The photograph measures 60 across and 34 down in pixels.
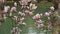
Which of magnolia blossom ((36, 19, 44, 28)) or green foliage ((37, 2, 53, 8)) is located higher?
green foliage ((37, 2, 53, 8))

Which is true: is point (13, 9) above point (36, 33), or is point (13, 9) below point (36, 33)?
above

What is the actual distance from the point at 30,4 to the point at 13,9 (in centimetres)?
11

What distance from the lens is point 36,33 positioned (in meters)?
0.96

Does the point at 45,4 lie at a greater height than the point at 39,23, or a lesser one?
greater

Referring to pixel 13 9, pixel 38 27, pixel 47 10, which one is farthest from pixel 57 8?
pixel 13 9

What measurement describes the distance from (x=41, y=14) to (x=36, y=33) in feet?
0.40

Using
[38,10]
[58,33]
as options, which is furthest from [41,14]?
[58,33]

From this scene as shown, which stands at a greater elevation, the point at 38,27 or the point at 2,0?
the point at 2,0

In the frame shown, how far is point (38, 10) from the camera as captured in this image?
3.12ft

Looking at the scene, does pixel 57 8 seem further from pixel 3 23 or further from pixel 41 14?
pixel 3 23

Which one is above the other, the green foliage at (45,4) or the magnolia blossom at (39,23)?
the green foliage at (45,4)

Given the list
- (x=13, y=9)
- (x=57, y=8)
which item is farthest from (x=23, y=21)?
(x=57, y=8)

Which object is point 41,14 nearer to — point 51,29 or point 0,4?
point 51,29

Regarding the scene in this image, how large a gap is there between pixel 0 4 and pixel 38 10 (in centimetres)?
23
